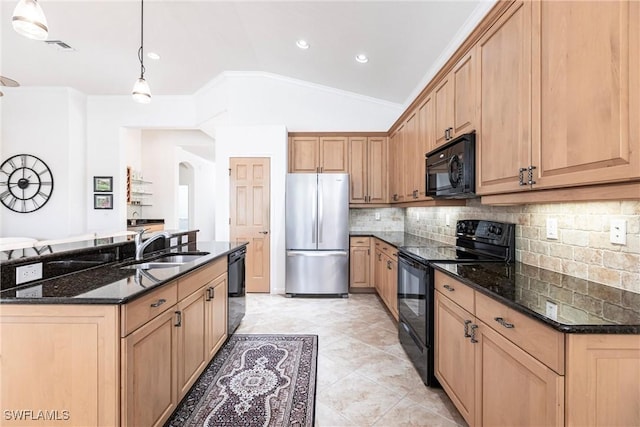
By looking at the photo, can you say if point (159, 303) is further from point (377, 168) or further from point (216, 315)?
point (377, 168)

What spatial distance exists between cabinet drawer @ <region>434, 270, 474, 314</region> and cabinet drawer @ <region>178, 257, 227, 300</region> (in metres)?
1.62

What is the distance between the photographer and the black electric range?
2.17 metres

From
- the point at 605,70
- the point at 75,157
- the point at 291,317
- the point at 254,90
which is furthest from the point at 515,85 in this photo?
the point at 75,157

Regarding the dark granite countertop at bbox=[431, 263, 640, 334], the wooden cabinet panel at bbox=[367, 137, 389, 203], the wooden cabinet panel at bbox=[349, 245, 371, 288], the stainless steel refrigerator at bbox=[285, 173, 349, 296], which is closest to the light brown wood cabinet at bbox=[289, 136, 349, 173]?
the wooden cabinet panel at bbox=[367, 137, 389, 203]

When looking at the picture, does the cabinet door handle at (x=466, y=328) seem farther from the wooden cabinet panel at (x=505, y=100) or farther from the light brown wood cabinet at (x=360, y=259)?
the light brown wood cabinet at (x=360, y=259)

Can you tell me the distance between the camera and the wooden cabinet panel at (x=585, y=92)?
104 centimetres

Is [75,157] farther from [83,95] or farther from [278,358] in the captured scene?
[278,358]

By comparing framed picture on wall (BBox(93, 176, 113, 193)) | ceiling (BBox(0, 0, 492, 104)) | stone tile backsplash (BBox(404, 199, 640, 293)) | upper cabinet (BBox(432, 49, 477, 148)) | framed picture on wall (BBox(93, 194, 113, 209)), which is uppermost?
ceiling (BBox(0, 0, 492, 104))

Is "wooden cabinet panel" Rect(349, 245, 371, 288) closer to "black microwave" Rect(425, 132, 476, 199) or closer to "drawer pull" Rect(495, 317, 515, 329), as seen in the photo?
"black microwave" Rect(425, 132, 476, 199)

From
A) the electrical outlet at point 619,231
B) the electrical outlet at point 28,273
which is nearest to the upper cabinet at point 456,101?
the electrical outlet at point 619,231

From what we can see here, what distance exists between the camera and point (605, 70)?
1107 mm

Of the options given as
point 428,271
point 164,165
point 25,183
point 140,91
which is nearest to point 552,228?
point 428,271

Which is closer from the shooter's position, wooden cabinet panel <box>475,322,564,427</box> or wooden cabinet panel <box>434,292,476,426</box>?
wooden cabinet panel <box>475,322,564,427</box>

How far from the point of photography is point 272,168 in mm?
4637
